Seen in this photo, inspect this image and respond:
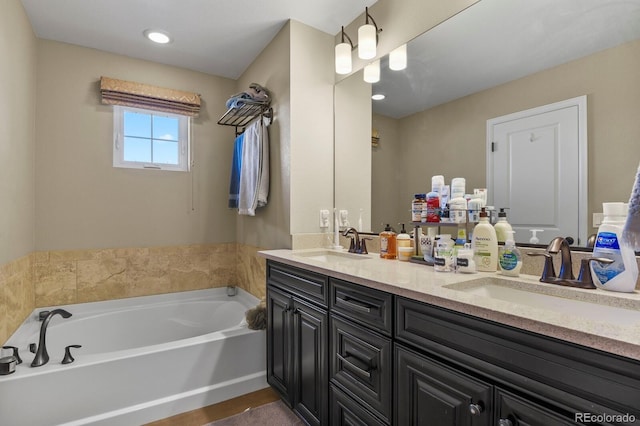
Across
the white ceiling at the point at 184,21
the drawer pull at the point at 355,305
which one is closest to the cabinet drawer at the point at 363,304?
the drawer pull at the point at 355,305

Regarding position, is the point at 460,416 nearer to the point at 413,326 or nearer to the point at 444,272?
the point at 413,326

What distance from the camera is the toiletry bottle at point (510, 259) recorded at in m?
1.20

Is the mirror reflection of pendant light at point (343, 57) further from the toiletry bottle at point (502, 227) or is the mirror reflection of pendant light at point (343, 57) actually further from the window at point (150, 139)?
the window at point (150, 139)

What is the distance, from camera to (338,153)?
233 centimetres

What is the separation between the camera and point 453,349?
905mm

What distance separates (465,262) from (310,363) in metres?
0.88

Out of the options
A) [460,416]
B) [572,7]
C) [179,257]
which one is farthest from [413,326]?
[179,257]

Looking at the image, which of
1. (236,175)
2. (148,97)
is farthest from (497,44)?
(148,97)

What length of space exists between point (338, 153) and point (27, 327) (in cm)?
239

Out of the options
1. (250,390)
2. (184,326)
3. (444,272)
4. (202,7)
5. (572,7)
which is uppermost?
(202,7)

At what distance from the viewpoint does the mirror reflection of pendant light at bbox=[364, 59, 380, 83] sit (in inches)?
80.4

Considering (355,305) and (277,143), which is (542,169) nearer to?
(355,305)

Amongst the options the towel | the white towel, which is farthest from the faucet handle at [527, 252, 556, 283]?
the white towel

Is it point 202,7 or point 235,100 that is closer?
point 202,7
